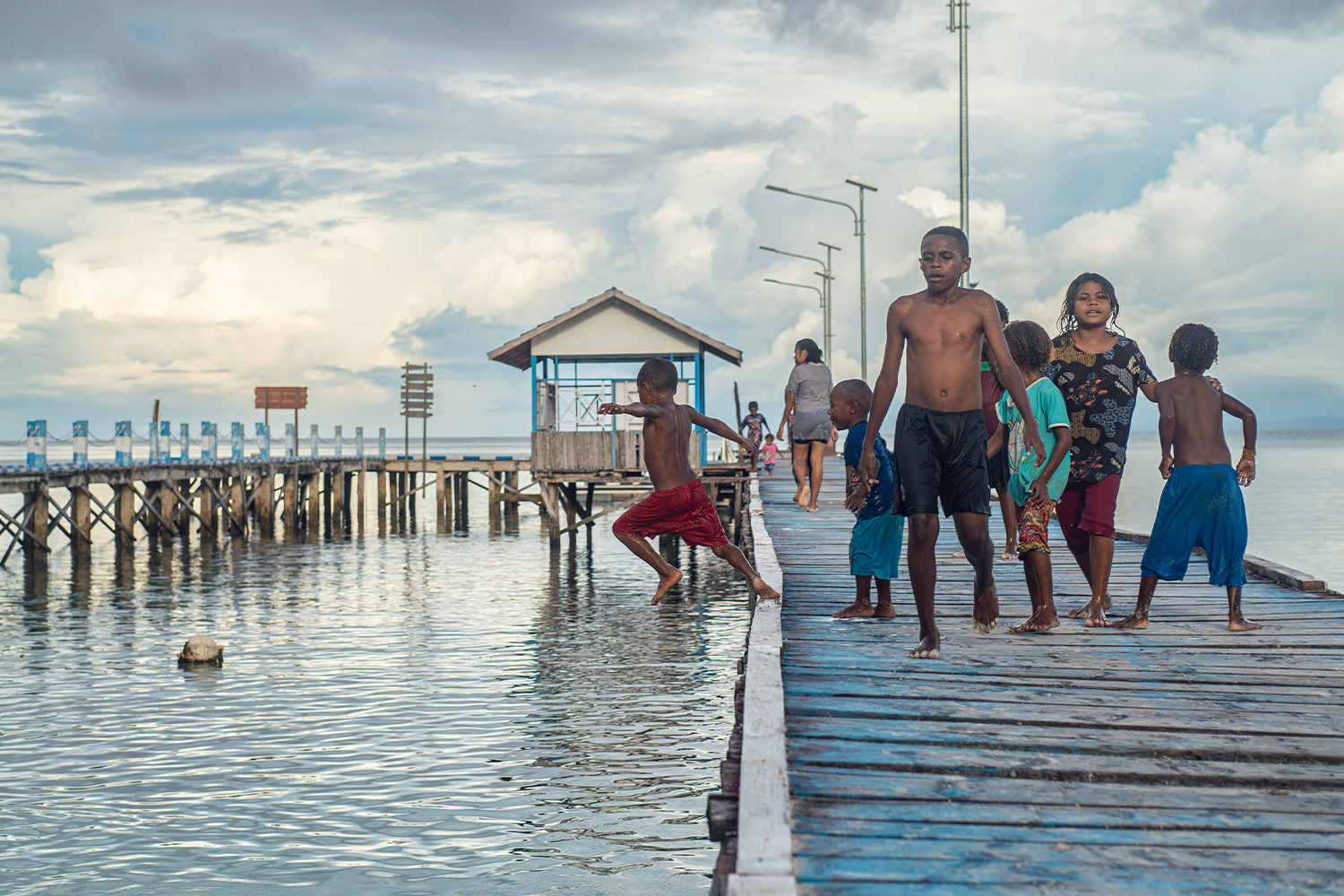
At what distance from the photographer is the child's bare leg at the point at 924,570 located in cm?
495

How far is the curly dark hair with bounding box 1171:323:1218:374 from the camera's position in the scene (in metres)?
6.02

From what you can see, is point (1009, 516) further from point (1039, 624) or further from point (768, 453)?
point (768, 453)

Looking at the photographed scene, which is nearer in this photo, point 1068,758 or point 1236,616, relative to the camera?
point 1068,758

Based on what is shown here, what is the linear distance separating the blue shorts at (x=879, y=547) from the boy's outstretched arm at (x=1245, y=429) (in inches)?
69.2

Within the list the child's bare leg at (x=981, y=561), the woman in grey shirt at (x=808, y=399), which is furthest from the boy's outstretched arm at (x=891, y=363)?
the woman in grey shirt at (x=808, y=399)

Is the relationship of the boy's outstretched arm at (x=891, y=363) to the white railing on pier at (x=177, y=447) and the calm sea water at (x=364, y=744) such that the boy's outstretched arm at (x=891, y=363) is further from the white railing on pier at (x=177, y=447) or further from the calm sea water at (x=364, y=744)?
the white railing on pier at (x=177, y=447)

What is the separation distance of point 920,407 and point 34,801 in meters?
6.69

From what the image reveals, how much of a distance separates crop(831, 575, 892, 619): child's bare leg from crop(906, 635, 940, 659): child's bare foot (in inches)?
45.7

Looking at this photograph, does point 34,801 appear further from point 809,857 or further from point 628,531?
point 809,857

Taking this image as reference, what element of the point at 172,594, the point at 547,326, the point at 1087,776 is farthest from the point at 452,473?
the point at 1087,776

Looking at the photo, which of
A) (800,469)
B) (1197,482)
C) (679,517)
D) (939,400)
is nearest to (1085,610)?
(1197,482)

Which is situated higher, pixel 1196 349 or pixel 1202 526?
pixel 1196 349

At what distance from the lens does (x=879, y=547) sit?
627cm

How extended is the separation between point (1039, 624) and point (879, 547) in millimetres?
947
